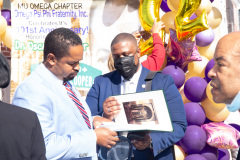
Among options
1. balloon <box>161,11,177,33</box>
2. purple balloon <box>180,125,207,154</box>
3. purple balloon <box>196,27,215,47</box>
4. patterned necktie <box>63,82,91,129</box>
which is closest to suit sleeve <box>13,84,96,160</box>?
patterned necktie <box>63,82,91,129</box>

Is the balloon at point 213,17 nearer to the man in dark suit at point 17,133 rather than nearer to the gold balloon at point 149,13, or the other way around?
the gold balloon at point 149,13

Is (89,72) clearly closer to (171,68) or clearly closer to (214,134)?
(171,68)

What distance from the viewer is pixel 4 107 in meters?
1.66

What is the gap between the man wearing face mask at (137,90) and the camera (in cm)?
262

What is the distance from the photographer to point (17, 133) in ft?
5.37

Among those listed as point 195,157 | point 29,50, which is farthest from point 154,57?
point 29,50

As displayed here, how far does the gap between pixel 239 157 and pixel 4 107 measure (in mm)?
1107

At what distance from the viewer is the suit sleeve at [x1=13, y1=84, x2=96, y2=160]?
2053mm

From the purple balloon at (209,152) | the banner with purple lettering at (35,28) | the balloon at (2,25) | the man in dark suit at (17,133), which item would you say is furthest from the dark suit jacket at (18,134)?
the balloon at (2,25)

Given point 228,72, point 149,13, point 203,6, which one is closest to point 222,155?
point 203,6

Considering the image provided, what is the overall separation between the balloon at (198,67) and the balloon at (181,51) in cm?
9

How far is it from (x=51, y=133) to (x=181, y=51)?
2.45 m

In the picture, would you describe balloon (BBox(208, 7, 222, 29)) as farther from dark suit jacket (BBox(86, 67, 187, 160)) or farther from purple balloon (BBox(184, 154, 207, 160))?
dark suit jacket (BBox(86, 67, 187, 160))

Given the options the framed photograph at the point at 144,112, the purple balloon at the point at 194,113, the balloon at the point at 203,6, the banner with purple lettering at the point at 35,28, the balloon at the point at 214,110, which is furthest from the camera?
the banner with purple lettering at the point at 35,28
